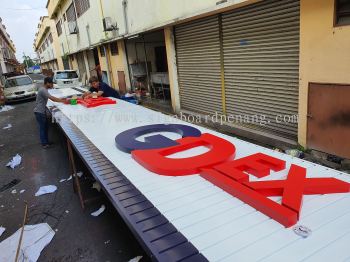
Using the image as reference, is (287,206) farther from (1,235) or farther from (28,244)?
(1,235)

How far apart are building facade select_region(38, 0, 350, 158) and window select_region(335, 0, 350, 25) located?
0.05 feet

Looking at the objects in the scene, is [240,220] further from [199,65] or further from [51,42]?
[51,42]

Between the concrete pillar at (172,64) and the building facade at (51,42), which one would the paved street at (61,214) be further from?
the building facade at (51,42)

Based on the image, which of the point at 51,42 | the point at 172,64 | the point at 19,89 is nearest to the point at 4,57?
the point at 51,42

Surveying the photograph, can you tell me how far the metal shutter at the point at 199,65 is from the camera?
26.1 feet

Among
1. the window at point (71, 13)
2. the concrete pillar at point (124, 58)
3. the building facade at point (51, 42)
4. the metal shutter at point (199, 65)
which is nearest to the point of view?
the metal shutter at point (199, 65)

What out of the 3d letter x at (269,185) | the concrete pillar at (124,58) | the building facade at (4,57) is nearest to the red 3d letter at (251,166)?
the 3d letter x at (269,185)

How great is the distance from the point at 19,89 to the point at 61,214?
53.2ft

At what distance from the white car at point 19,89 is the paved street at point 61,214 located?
37.4 ft

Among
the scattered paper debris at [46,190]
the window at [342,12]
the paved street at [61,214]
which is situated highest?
the window at [342,12]

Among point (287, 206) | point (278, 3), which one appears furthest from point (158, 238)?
point (278, 3)

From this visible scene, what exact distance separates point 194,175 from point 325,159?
3.42 m

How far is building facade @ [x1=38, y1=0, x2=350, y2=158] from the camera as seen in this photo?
15.6ft

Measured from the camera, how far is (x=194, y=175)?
281 centimetres
